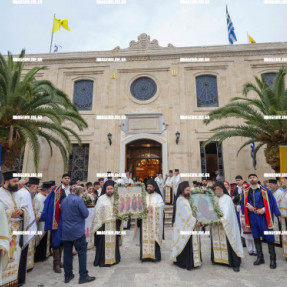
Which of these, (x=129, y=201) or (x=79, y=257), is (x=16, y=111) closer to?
(x=129, y=201)

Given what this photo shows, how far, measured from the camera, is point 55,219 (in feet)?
17.0

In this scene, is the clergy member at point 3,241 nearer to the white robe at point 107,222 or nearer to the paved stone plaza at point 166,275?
the paved stone plaza at point 166,275

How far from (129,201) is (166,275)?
6.18 ft

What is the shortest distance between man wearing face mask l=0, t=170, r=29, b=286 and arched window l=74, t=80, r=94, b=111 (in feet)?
35.5

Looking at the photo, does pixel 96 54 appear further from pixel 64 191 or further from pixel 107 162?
pixel 64 191

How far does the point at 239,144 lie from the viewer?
12875 millimetres

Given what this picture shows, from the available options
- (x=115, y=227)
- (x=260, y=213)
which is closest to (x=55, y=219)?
(x=115, y=227)

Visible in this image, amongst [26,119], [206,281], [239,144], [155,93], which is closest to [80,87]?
[155,93]

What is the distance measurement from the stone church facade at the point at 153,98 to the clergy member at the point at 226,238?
7183mm

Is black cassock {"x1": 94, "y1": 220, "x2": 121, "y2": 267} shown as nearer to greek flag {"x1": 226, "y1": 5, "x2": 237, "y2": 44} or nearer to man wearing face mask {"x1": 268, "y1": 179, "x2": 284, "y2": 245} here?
man wearing face mask {"x1": 268, "y1": 179, "x2": 284, "y2": 245}

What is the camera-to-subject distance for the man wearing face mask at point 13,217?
3853mm

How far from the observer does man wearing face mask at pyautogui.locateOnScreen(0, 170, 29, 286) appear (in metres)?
3.85

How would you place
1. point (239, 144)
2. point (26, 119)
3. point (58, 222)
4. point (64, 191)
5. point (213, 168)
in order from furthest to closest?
point (213, 168) → point (239, 144) → point (26, 119) → point (64, 191) → point (58, 222)

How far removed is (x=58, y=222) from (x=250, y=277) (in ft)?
14.6
